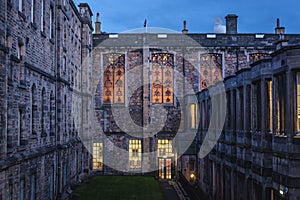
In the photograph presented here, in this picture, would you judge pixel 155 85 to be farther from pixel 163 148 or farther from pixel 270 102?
pixel 270 102

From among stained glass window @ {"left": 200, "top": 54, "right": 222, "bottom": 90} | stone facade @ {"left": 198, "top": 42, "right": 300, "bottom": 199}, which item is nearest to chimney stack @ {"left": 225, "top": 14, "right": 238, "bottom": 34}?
stained glass window @ {"left": 200, "top": 54, "right": 222, "bottom": 90}

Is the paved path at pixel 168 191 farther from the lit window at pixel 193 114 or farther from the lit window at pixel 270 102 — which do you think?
the lit window at pixel 270 102

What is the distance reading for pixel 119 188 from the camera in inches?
992

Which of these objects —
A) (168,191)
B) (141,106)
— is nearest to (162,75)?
(141,106)

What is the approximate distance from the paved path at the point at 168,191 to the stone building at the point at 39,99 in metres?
5.72

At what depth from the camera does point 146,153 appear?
30688mm

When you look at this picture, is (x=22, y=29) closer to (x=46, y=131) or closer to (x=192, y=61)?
(x=46, y=131)

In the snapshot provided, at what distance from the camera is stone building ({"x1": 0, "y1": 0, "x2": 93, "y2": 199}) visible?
12.9 m

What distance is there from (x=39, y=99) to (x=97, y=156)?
1491 centimetres

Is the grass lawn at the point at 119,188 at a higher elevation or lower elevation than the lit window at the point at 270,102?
lower

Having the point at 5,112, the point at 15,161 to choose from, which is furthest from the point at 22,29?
the point at 15,161

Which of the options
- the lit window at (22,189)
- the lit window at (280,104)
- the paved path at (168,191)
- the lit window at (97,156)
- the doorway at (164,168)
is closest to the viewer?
the lit window at (280,104)

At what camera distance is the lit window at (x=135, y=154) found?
31.3 meters

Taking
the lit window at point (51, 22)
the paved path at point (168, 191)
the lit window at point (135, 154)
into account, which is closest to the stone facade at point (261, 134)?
the paved path at point (168, 191)
